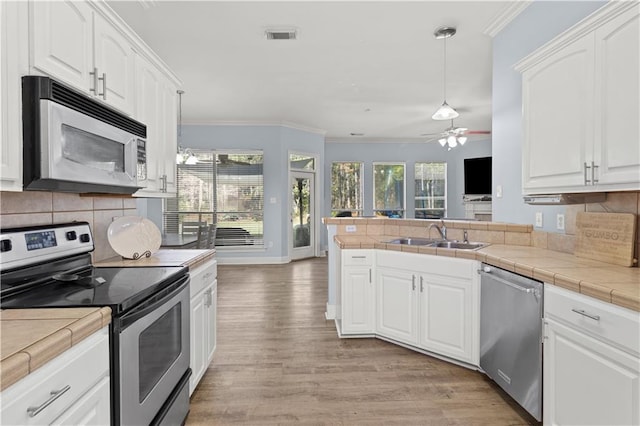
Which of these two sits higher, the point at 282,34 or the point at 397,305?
the point at 282,34

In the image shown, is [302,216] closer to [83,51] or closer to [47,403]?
[83,51]

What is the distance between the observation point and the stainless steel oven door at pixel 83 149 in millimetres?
1322

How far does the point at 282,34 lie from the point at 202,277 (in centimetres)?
248

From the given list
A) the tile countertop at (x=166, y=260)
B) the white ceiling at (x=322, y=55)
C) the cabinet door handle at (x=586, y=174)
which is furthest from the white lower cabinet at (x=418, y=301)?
the white ceiling at (x=322, y=55)

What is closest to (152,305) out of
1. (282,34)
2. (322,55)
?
(282,34)

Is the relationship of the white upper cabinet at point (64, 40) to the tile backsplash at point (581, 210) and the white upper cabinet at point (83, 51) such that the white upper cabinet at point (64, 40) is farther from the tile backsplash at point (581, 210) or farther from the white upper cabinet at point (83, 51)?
the tile backsplash at point (581, 210)

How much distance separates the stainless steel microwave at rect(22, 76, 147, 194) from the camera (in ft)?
4.28

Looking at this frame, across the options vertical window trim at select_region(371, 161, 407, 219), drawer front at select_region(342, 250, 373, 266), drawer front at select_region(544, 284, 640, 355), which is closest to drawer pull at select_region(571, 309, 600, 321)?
drawer front at select_region(544, 284, 640, 355)

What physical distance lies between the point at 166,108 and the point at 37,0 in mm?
1273

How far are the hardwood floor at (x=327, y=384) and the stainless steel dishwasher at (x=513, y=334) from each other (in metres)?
0.19

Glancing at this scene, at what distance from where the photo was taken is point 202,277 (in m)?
2.31

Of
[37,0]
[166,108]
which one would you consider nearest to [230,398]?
[166,108]

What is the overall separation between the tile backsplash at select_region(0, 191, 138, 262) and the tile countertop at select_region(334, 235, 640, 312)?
2.10m

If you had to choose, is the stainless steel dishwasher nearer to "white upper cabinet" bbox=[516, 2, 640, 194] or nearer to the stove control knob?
"white upper cabinet" bbox=[516, 2, 640, 194]
